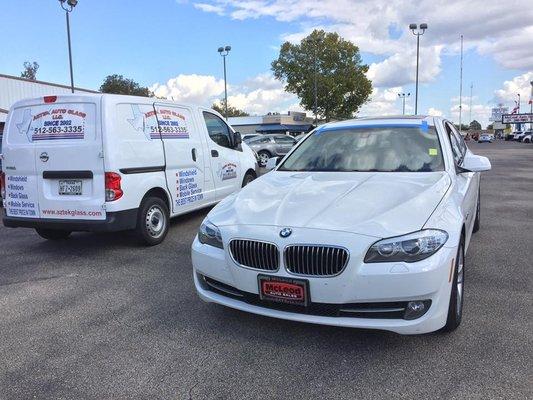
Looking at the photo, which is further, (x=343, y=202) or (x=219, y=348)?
(x=343, y=202)

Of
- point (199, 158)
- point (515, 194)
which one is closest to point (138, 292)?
point (199, 158)

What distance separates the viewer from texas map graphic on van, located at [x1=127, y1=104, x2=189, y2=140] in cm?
629

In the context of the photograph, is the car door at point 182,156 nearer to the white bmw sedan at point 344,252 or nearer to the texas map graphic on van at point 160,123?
the texas map graphic on van at point 160,123

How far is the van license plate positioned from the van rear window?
511mm

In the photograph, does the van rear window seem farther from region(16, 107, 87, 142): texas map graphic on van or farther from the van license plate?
the van license plate

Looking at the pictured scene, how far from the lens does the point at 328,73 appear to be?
76.8m

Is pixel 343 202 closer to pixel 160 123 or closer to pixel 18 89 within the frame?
pixel 160 123

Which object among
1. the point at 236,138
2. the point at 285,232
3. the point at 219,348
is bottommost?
Answer: the point at 219,348

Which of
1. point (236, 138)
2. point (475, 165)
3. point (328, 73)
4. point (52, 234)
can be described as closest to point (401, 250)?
point (475, 165)

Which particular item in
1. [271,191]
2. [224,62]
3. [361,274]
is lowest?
[361,274]

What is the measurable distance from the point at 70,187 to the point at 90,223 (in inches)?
20.5

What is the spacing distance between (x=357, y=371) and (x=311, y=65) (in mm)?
76010

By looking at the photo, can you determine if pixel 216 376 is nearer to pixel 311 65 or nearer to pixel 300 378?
pixel 300 378

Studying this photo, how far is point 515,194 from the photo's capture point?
1108 cm
